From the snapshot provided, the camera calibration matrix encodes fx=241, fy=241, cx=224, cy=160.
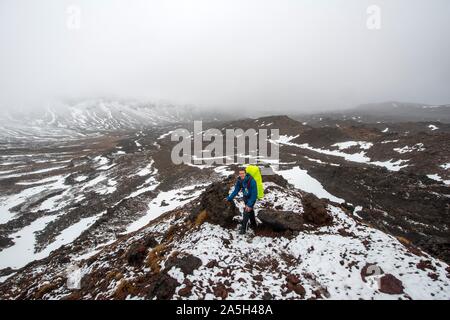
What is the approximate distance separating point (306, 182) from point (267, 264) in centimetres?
2657

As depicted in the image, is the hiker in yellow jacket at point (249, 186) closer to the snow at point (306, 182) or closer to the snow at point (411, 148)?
the snow at point (306, 182)

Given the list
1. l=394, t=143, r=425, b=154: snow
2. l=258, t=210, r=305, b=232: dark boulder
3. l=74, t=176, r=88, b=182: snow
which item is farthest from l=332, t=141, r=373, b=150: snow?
l=74, t=176, r=88, b=182: snow

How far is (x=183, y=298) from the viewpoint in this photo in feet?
27.7

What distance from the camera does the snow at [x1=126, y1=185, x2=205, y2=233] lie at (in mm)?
29781

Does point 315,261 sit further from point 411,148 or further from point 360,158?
point 360,158

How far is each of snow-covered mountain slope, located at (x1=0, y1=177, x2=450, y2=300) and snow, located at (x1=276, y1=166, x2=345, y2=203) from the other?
1742 cm

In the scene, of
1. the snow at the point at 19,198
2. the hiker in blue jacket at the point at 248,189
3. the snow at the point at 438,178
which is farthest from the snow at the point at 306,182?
the snow at the point at 19,198

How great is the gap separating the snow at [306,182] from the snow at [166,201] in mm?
13954

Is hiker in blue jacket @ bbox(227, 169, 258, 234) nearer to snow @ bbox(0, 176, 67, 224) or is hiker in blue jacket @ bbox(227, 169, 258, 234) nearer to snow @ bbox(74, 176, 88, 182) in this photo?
snow @ bbox(0, 176, 67, 224)

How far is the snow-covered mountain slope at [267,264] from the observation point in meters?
8.65

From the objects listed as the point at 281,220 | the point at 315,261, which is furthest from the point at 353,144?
the point at 315,261
